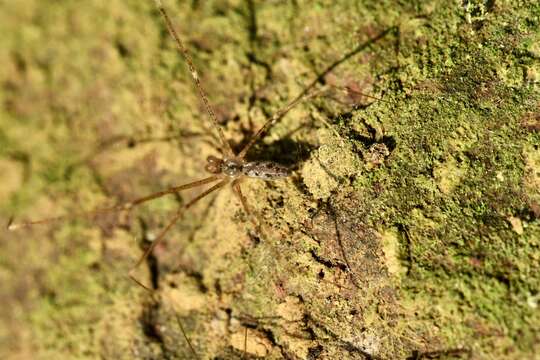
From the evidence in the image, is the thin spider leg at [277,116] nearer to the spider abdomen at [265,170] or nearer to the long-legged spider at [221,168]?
the long-legged spider at [221,168]

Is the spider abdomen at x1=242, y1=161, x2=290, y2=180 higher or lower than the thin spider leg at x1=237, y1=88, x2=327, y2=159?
lower

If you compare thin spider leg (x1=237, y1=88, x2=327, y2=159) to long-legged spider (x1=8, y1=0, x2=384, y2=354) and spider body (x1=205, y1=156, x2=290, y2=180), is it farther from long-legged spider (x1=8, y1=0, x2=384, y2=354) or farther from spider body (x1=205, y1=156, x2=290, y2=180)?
spider body (x1=205, y1=156, x2=290, y2=180)

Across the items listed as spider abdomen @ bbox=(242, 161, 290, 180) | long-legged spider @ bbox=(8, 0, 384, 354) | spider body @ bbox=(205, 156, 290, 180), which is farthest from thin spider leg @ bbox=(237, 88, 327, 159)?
spider abdomen @ bbox=(242, 161, 290, 180)

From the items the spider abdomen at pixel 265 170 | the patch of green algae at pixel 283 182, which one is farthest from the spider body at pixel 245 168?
the patch of green algae at pixel 283 182

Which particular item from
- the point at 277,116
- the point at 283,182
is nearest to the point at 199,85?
the point at 277,116

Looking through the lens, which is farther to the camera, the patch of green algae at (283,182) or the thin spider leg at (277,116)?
the thin spider leg at (277,116)
